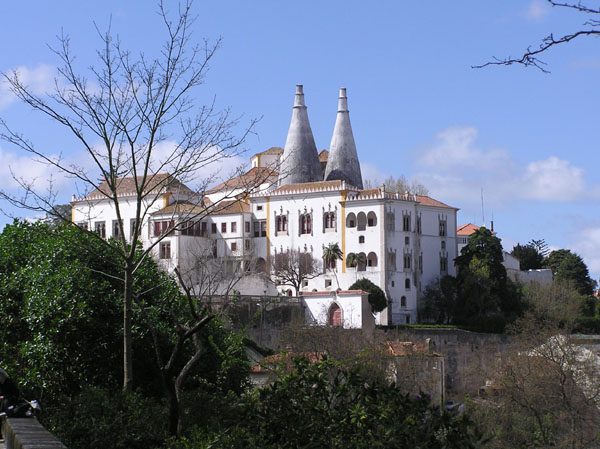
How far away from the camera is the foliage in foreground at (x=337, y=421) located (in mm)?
7164

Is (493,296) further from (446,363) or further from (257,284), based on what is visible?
(257,284)

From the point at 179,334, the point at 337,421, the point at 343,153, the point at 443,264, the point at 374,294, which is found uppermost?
the point at 343,153

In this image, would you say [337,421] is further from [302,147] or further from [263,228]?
[302,147]

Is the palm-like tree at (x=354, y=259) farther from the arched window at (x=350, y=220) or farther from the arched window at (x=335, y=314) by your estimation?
the arched window at (x=335, y=314)

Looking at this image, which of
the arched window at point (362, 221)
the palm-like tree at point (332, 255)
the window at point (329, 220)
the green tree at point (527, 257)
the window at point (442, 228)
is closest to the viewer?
the palm-like tree at point (332, 255)

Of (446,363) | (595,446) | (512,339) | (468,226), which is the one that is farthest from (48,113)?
(468,226)

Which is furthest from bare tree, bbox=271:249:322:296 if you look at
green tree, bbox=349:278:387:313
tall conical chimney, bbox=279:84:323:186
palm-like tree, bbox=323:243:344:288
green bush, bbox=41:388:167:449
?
green bush, bbox=41:388:167:449

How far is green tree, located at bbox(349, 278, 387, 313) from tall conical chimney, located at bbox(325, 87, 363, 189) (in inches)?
600

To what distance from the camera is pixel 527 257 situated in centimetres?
9500

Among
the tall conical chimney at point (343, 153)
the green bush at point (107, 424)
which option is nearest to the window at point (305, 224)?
the tall conical chimney at point (343, 153)

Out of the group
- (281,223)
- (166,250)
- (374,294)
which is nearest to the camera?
(374,294)

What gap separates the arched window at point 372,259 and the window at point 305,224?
575 cm

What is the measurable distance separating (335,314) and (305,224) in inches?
540

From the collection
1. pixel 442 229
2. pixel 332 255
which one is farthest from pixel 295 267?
pixel 442 229
